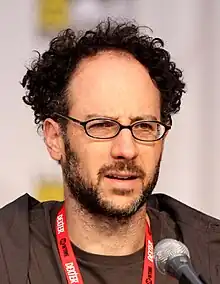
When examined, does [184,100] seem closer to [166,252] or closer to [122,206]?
[122,206]

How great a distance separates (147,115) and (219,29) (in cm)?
74

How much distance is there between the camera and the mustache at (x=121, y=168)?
128cm

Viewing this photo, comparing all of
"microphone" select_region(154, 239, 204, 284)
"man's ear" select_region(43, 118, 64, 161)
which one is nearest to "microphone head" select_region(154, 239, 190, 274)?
"microphone" select_region(154, 239, 204, 284)

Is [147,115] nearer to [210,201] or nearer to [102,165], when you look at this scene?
[102,165]

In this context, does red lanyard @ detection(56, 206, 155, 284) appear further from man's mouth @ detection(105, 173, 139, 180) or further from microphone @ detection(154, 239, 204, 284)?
microphone @ detection(154, 239, 204, 284)

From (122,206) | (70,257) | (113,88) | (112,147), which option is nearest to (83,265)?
(70,257)

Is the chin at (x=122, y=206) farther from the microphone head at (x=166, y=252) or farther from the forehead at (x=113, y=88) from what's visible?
the microphone head at (x=166, y=252)

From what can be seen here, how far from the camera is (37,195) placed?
5.98ft

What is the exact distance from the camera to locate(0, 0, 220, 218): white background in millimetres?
1796

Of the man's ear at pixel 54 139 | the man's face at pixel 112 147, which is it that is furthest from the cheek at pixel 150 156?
the man's ear at pixel 54 139

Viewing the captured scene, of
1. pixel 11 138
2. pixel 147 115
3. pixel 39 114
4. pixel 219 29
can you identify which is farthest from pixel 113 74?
pixel 219 29

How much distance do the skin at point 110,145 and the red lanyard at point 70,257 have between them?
0.02 meters

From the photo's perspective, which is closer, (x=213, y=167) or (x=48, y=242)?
(x=48, y=242)

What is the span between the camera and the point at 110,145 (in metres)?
1.29
